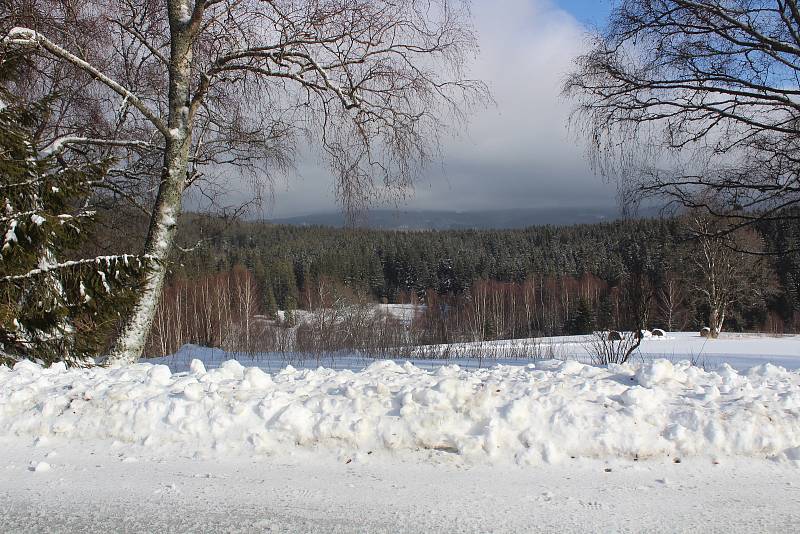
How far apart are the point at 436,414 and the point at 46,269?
5111 millimetres

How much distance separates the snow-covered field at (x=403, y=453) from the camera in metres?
3.13

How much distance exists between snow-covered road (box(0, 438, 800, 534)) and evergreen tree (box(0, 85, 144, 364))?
9.05ft

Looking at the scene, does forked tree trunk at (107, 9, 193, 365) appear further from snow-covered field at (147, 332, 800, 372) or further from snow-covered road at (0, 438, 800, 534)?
snow-covered road at (0, 438, 800, 534)

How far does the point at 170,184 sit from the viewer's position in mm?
7332

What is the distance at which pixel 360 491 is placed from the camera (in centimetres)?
342

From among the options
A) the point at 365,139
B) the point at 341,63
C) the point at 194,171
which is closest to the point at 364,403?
the point at 365,139

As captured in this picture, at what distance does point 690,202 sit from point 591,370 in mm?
4043

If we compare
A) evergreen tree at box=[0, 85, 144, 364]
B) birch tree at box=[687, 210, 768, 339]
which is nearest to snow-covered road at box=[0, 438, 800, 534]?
evergreen tree at box=[0, 85, 144, 364]

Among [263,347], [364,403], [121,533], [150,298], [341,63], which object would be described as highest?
[341,63]

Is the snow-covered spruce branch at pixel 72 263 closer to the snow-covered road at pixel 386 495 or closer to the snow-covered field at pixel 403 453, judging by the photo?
the snow-covered field at pixel 403 453

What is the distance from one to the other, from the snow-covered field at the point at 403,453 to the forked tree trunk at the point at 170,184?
221 centimetres

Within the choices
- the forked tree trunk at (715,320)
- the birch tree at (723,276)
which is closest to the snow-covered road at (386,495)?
the forked tree trunk at (715,320)

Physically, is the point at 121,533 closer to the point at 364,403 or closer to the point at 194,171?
the point at 364,403

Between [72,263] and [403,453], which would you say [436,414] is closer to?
[403,453]
